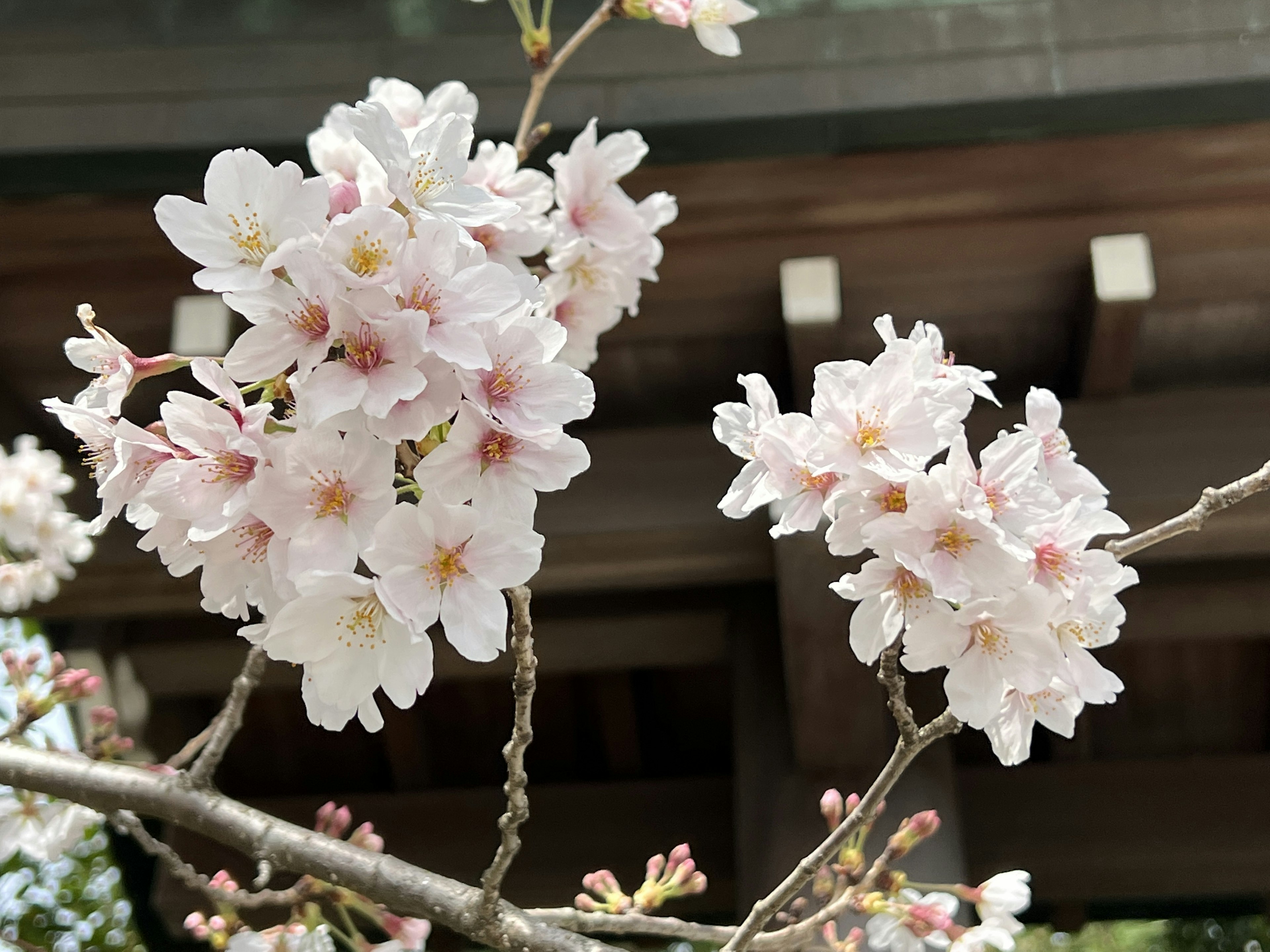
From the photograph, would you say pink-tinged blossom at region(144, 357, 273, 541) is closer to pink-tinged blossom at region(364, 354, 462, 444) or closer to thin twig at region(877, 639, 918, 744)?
pink-tinged blossom at region(364, 354, 462, 444)

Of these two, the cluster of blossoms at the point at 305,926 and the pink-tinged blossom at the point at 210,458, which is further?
the cluster of blossoms at the point at 305,926

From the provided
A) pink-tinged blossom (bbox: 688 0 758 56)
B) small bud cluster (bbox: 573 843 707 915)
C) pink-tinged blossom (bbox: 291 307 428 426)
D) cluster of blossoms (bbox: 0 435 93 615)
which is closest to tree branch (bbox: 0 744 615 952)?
small bud cluster (bbox: 573 843 707 915)

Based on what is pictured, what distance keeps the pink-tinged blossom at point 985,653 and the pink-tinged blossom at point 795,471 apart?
11 centimetres

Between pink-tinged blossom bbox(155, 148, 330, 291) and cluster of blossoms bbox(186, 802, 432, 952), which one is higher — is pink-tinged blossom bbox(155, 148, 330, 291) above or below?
above

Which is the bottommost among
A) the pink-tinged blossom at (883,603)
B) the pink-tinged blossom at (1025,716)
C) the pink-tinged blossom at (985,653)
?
the pink-tinged blossom at (1025,716)

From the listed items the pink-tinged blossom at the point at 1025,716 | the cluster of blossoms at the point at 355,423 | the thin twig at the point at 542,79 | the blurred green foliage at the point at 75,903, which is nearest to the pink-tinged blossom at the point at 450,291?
the cluster of blossoms at the point at 355,423

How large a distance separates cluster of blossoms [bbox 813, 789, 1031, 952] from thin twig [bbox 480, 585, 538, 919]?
33 cm

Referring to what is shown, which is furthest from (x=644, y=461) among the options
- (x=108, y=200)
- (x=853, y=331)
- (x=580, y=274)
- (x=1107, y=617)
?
(x=1107, y=617)

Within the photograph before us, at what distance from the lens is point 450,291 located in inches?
28.1

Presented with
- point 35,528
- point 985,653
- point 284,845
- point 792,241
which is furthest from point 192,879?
point 792,241

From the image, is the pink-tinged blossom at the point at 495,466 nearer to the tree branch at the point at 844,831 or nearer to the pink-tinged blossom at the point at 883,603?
the pink-tinged blossom at the point at 883,603

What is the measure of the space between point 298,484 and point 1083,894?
7.60ft

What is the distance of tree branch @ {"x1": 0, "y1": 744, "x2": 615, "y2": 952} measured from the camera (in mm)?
943

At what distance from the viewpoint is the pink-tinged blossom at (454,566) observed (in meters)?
0.73
